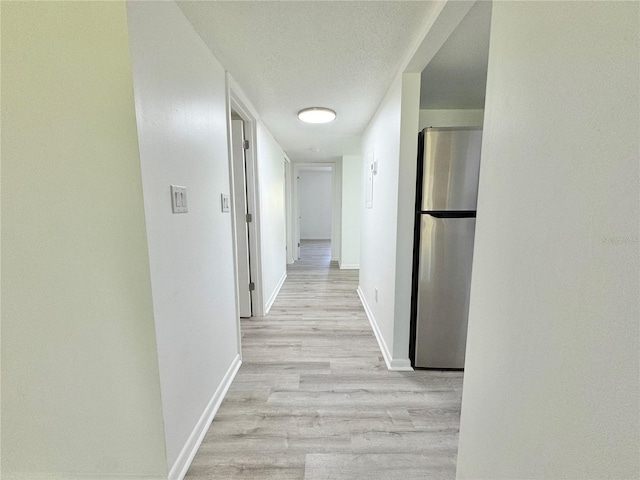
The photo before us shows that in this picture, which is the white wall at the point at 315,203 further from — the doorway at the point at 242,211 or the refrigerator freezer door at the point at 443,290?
the refrigerator freezer door at the point at 443,290

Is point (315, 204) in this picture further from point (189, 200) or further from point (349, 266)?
point (189, 200)

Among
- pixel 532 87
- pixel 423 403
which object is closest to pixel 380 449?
pixel 423 403

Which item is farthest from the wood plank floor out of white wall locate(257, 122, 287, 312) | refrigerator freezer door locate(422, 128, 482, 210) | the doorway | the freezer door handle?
refrigerator freezer door locate(422, 128, 482, 210)

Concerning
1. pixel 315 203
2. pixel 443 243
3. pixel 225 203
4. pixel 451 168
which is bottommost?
pixel 443 243

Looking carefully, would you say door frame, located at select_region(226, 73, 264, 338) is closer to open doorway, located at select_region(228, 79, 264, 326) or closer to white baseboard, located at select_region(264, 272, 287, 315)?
open doorway, located at select_region(228, 79, 264, 326)

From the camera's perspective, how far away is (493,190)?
2.66 ft

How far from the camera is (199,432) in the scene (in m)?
1.33

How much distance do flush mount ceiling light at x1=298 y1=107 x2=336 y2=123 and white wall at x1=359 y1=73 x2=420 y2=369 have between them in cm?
47

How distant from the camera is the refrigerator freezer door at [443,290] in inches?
70.4

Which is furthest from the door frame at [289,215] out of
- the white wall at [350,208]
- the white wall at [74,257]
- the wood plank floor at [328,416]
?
the white wall at [74,257]

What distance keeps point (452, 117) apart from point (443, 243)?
1.39 meters

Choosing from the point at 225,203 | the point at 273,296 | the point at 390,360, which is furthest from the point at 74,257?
the point at 273,296

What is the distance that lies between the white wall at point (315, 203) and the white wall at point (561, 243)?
26.6ft

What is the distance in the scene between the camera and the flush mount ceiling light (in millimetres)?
2326
